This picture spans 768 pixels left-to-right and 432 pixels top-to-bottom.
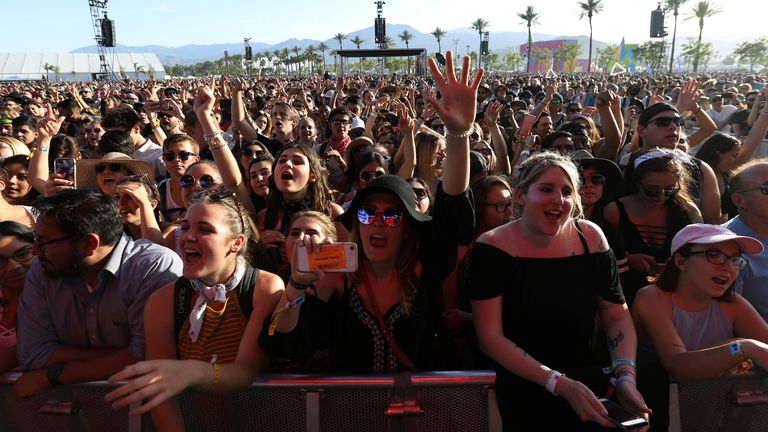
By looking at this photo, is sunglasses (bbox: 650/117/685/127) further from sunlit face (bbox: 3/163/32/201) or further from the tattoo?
sunlit face (bbox: 3/163/32/201)

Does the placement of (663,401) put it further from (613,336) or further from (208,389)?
(208,389)

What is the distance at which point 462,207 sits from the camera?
222 centimetres

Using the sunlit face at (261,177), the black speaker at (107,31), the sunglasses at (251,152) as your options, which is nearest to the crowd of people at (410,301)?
the sunlit face at (261,177)

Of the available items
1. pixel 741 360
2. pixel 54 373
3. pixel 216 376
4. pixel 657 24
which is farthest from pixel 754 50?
pixel 54 373

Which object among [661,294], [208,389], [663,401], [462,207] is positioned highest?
[462,207]

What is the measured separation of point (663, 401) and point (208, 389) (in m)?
1.85

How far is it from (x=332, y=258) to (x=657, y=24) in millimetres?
36310

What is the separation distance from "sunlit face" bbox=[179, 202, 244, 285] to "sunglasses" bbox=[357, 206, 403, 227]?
0.64 metres

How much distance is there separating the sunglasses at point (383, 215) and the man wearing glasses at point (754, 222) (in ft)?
6.15

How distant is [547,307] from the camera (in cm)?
206

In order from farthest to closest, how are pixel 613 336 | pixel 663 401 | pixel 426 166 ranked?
pixel 426 166, pixel 613 336, pixel 663 401

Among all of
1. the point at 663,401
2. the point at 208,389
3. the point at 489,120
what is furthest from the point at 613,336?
the point at 489,120

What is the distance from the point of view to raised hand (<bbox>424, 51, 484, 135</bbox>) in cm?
227

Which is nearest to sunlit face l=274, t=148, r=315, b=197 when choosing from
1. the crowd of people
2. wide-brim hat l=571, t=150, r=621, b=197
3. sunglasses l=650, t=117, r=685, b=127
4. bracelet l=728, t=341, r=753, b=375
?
the crowd of people
